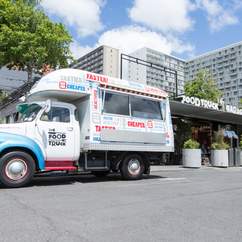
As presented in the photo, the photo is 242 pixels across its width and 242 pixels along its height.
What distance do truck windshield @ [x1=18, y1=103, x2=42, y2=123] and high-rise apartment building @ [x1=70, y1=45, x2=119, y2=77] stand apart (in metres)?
17.6

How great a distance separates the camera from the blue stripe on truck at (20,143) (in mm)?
9648

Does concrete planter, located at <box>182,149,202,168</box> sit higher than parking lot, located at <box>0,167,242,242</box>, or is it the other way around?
concrete planter, located at <box>182,149,202,168</box>

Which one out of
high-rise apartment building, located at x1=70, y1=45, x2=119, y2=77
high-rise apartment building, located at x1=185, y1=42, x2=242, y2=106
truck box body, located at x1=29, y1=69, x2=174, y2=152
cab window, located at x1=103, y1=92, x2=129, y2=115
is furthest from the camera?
high-rise apartment building, located at x1=185, y1=42, x2=242, y2=106

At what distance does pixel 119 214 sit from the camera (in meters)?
6.63

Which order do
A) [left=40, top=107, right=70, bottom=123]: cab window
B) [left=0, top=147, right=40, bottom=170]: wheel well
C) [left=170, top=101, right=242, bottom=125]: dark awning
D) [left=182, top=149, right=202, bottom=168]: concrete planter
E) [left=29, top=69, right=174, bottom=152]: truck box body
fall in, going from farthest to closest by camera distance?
[left=170, top=101, right=242, bottom=125]: dark awning, [left=182, top=149, right=202, bottom=168]: concrete planter, [left=29, top=69, right=174, bottom=152]: truck box body, [left=40, top=107, right=70, bottom=123]: cab window, [left=0, top=147, right=40, bottom=170]: wheel well

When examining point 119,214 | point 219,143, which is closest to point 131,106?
point 119,214

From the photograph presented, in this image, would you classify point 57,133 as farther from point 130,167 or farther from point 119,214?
point 119,214

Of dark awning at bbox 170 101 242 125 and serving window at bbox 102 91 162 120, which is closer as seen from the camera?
serving window at bbox 102 91 162 120

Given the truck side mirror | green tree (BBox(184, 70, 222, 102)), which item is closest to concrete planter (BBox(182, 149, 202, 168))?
the truck side mirror

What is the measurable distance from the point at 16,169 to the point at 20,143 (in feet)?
2.27

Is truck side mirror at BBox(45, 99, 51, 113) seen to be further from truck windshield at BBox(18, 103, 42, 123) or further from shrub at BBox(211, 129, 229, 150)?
shrub at BBox(211, 129, 229, 150)

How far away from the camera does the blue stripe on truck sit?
9.65m

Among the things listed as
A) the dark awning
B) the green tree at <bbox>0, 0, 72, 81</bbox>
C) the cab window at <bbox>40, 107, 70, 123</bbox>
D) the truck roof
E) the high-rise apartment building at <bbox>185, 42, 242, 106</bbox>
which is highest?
the high-rise apartment building at <bbox>185, 42, 242, 106</bbox>

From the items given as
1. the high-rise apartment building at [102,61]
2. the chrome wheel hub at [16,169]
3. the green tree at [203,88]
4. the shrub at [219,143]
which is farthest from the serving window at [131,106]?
the green tree at [203,88]
